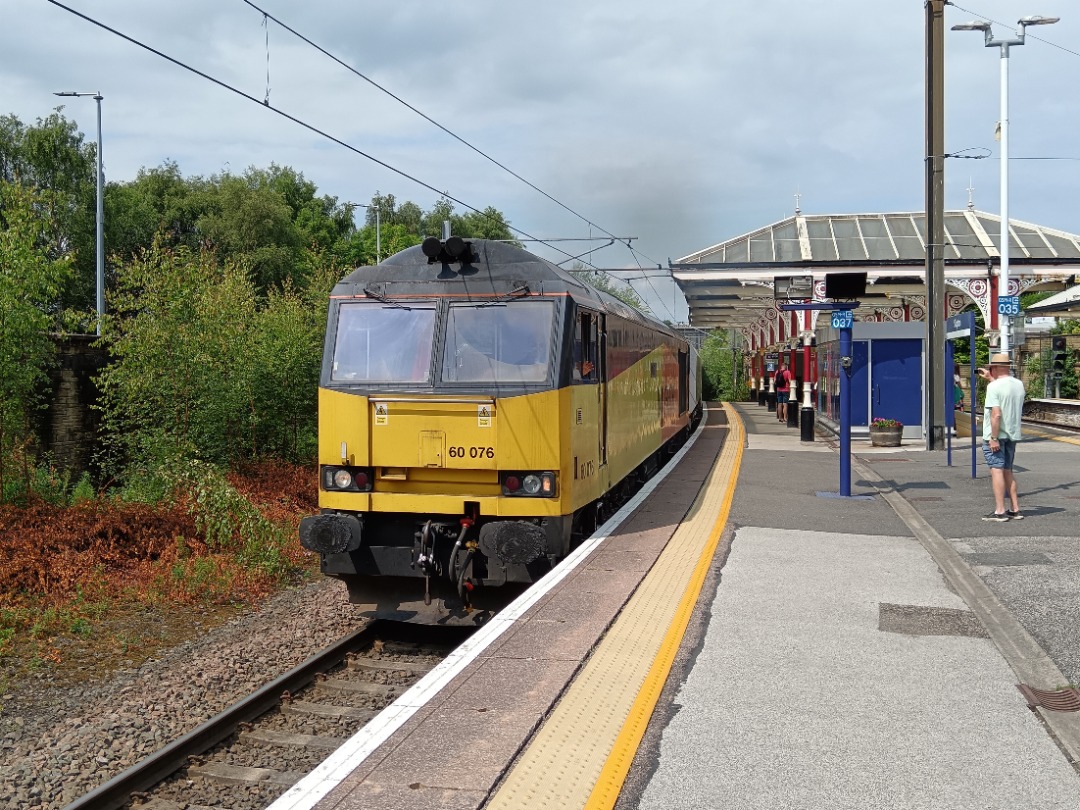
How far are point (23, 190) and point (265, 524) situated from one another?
4.93 m

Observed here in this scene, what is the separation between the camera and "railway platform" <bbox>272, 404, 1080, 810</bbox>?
4.12 metres

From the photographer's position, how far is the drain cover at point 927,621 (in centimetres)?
654

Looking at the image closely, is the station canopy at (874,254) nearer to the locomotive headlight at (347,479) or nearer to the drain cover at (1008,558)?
the drain cover at (1008,558)

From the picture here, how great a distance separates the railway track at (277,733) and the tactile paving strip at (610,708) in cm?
179

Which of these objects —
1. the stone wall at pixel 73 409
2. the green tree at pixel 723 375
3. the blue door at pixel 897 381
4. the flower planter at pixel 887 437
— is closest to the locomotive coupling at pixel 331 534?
the stone wall at pixel 73 409

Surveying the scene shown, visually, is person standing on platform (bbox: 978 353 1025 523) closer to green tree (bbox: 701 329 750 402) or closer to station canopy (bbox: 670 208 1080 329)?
station canopy (bbox: 670 208 1080 329)

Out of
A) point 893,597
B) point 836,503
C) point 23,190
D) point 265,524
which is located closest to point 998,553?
point 893,597

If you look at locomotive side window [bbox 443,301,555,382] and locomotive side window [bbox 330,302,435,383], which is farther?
locomotive side window [bbox 330,302,435,383]

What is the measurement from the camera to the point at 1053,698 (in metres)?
5.25

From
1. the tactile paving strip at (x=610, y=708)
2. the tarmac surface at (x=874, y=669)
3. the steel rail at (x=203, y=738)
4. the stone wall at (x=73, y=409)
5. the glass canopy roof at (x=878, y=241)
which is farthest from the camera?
the glass canopy roof at (x=878, y=241)

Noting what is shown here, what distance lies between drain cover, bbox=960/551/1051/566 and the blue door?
1387cm

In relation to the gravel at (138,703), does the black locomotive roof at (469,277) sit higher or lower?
higher

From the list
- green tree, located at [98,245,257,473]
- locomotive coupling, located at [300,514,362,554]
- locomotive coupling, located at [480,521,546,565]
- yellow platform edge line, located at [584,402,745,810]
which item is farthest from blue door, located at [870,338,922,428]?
locomotive coupling, located at [300,514,362,554]

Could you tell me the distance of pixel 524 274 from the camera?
27.7 ft
